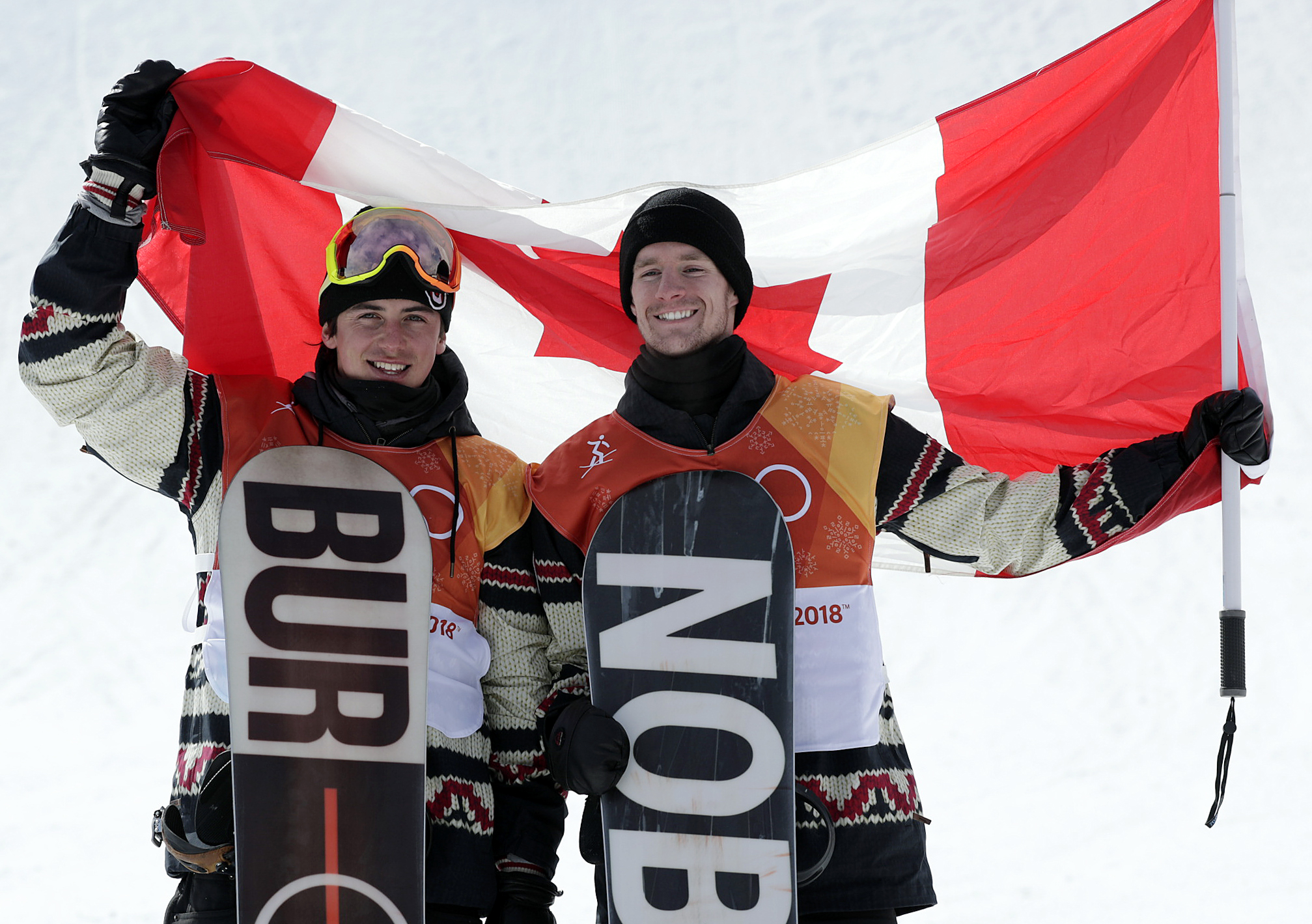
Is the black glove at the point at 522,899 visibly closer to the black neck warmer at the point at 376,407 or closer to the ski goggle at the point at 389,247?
the black neck warmer at the point at 376,407

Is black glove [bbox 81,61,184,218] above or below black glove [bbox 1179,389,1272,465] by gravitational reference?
above

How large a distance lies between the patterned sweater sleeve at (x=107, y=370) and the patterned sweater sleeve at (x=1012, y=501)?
1175 mm

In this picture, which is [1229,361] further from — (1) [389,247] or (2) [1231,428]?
(1) [389,247]

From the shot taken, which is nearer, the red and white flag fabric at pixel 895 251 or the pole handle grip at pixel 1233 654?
the pole handle grip at pixel 1233 654

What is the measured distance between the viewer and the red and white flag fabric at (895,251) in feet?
7.11

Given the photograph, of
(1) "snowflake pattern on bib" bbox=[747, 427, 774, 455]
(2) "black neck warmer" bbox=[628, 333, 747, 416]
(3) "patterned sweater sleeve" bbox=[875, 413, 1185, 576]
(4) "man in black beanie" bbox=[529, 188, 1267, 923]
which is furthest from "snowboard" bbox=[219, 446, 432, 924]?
(3) "patterned sweater sleeve" bbox=[875, 413, 1185, 576]

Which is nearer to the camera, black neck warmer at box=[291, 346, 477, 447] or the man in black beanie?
the man in black beanie

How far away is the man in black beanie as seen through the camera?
1834mm

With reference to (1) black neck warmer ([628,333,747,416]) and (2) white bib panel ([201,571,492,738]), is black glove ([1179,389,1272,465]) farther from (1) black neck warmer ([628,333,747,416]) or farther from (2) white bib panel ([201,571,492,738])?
(2) white bib panel ([201,571,492,738])

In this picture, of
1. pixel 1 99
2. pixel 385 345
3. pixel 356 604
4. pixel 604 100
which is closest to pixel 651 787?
pixel 356 604

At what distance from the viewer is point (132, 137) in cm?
197

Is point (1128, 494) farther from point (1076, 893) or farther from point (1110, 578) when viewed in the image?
point (1110, 578)

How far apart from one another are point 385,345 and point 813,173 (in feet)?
3.09

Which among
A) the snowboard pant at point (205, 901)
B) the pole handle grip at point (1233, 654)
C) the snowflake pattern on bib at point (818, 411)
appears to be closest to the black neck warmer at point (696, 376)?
the snowflake pattern on bib at point (818, 411)
